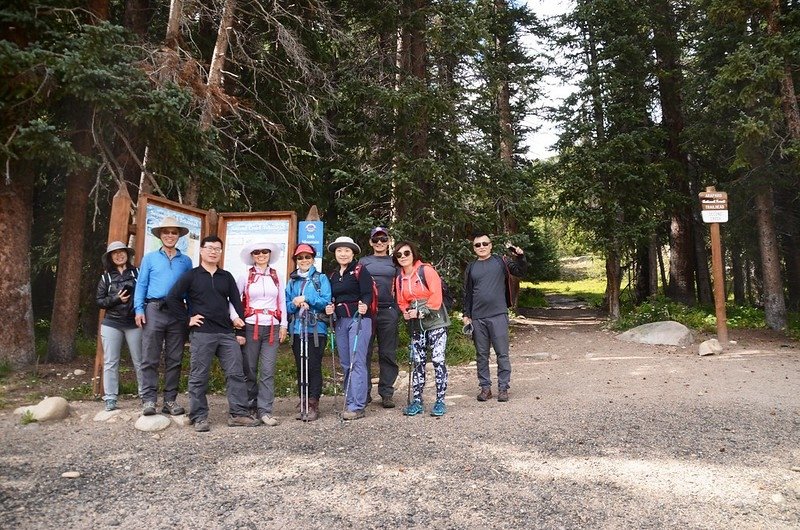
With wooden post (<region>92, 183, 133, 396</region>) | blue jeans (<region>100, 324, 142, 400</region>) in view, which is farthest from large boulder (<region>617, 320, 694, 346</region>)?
wooden post (<region>92, 183, 133, 396</region>)

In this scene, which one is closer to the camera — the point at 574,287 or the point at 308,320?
the point at 308,320

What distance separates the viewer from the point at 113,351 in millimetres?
6039

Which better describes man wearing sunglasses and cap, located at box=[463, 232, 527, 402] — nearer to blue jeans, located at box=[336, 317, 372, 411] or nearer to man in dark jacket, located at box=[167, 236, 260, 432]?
blue jeans, located at box=[336, 317, 372, 411]

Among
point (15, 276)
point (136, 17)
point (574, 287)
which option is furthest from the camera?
point (574, 287)

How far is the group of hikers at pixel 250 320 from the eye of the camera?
222 inches

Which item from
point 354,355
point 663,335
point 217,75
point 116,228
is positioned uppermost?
point 217,75

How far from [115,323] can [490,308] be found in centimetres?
447

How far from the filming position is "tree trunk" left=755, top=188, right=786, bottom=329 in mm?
12727

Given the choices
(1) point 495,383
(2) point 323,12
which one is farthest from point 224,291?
(2) point 323,12

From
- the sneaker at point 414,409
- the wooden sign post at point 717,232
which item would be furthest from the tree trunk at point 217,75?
the wooden sign post at point 717,232

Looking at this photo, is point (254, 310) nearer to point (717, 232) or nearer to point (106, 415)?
point (106, 415)

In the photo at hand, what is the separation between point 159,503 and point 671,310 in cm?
1426

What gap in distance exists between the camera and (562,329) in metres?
15.6

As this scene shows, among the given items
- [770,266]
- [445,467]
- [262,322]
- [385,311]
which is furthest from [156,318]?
[770,266]
